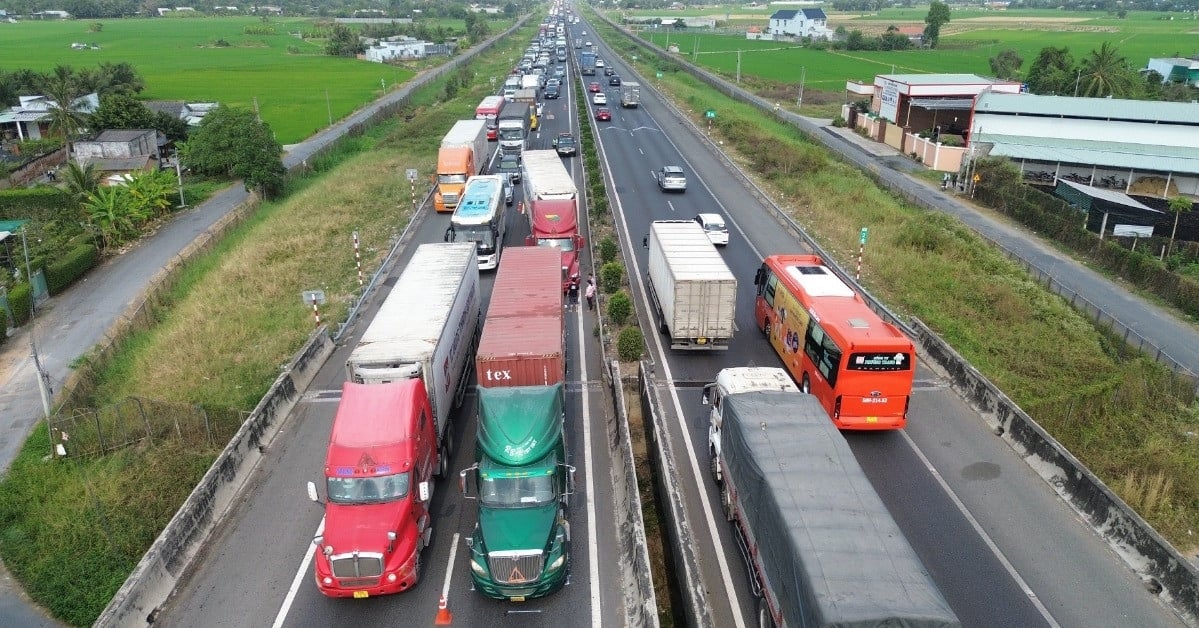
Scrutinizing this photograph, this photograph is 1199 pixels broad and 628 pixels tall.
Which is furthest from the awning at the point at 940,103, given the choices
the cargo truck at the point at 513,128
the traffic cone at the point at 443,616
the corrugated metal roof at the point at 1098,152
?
the traffic cone at the point at 443,616

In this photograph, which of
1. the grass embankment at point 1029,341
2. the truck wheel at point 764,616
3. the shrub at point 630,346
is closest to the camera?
the truck wheel at point 764,616

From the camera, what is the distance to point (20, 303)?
29.6 meters

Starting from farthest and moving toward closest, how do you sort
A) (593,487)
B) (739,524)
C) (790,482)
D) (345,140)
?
(345,140) → (593,487) → (739,524) → (790,482)

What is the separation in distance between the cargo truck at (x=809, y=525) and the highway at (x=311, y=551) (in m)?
3.17

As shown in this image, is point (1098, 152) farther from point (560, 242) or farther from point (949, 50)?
point (949, 50)

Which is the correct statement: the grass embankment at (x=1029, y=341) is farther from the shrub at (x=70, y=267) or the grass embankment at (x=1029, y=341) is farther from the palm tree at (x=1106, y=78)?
the shrub at (x=70, y=267)

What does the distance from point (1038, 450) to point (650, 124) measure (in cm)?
5738

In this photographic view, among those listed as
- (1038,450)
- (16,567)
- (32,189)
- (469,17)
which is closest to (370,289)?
(16,567)

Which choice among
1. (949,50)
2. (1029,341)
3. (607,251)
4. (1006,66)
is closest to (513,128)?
(607,251)

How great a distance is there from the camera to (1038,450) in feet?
60.4

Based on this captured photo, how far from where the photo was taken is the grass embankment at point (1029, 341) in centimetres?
1897

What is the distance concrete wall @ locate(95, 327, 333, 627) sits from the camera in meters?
13.4

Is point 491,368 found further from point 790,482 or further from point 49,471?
point 49,471

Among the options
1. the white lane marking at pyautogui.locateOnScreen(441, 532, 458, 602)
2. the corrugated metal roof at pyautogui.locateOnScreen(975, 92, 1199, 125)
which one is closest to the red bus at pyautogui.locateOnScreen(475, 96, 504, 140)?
the corrugated metal roof at pyautogui.locateOnScreen(975, 92, 1199, 125)
